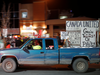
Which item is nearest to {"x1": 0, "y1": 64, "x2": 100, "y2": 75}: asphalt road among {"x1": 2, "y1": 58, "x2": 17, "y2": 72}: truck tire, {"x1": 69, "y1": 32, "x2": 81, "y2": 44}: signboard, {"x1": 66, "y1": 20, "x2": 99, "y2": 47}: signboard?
{"x1": 2, "y1": 58, "x2": 17, "y2": 72}: truck tire

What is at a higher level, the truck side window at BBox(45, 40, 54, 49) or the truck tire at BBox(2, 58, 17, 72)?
the truck side window at BBox(45, 40, 54, 49)

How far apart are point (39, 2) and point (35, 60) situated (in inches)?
748

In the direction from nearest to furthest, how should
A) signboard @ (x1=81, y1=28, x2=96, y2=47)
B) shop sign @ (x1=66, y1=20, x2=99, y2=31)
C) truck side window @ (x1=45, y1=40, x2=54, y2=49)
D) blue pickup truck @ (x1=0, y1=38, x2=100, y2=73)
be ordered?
blue pickup truck @ (x1=0, y1=38, x2=100, y2=73), truck side window @ (x1=45, y1=40, x2=54, y2=49), signboard @ (x1=81, y1=28, x2=96, y2=47), shop sign @ (x1=66, y1=20, x2=99, y2=31)

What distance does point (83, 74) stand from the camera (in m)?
6.02

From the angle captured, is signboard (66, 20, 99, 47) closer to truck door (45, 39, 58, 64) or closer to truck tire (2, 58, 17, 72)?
truck door (45, 39, 58, 64)

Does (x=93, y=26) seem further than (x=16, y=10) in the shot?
No

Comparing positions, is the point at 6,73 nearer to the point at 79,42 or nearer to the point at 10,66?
the point at 10,66

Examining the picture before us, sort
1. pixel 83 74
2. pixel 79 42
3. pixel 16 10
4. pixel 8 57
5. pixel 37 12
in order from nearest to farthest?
pixel 83 74 → pixel 8 57 → pixel 79 42 → pixel 37 12 → pixel 16 10

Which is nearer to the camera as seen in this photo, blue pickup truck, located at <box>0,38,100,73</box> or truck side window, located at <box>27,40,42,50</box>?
blue pickup truck, located at <box>0,38,100,73</box>

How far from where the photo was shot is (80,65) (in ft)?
20.5

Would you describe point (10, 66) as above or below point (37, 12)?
below

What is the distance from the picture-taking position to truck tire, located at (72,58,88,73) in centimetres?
618

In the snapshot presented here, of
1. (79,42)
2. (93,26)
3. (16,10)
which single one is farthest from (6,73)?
(16,10)

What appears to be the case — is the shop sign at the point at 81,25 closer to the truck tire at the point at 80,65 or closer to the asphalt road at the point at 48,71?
the truck tire at the point at 80,65
